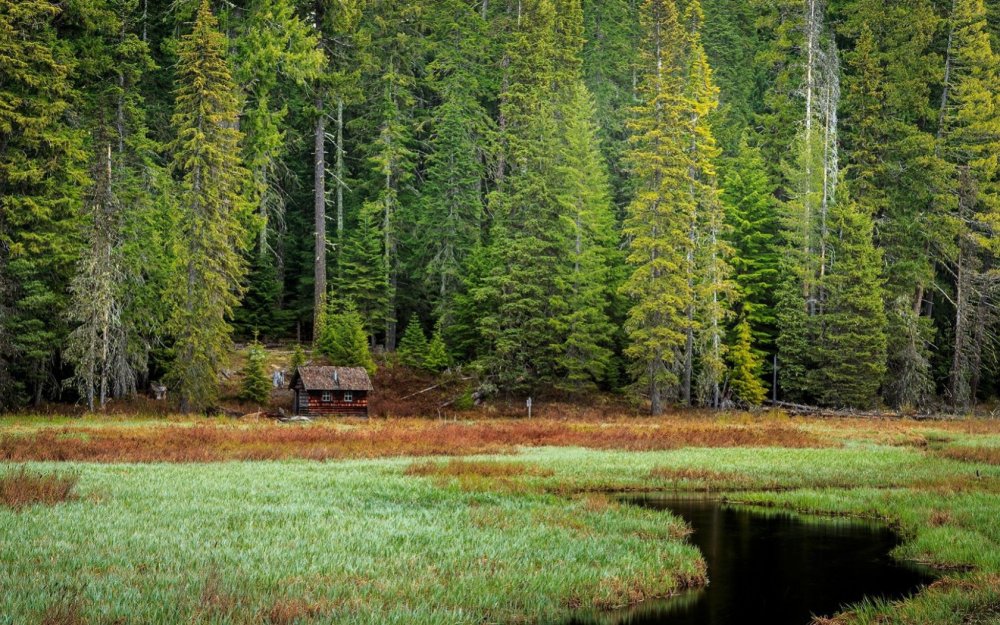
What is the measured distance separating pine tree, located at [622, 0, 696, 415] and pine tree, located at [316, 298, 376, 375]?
1428cm

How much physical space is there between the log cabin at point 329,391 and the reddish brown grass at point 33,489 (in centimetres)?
2494

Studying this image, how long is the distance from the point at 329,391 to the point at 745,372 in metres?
22.5

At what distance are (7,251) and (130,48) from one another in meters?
12.6

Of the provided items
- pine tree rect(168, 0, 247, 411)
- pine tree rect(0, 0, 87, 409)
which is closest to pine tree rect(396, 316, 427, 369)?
pine tree rect(168, 0, 247, 411)

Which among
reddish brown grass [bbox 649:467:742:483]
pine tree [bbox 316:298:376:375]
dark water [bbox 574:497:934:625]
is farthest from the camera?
pine tree [bbox 316:298:376:375]

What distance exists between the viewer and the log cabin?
4256 centimetres

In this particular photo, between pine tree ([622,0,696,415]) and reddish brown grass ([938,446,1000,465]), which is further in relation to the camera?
pine tree ([622,0,696,415])

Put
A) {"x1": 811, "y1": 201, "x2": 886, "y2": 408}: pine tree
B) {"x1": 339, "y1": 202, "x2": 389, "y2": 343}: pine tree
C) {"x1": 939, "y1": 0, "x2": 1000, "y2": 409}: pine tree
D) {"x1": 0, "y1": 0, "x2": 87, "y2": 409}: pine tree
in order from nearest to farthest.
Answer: {"x1": 0, "y1": 0, "x2": 87, "y2": 409}: pine tree, {"x1": 811, "y1": 201, "x2": 886, "y2": 408}: pine tree, {"x1": 939, "y1": 0, "x2": 1000, "y2": 409}: pine tree, {"x1": 339, "y1": 202, "x2": 389, "y2": 343}: pine tree

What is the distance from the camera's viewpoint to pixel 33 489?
15812 millimetres

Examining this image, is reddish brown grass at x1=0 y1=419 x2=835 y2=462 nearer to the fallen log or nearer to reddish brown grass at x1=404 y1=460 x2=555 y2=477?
reddish brown grass at x1=404 y1=460 x2=555 y2=477

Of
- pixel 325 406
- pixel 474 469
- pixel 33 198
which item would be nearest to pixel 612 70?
pixel 325 406

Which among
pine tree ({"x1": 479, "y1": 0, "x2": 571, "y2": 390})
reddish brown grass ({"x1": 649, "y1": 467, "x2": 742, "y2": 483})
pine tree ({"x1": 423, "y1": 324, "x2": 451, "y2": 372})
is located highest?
pine tree ({"x1": 479, "y1": 0, "x2": 571, "y2": 390})

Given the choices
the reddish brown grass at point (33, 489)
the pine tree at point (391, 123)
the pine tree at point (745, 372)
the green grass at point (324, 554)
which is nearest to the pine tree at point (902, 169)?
the pine tree at point (745, 372)

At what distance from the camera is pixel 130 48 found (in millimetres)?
Result: 44031
